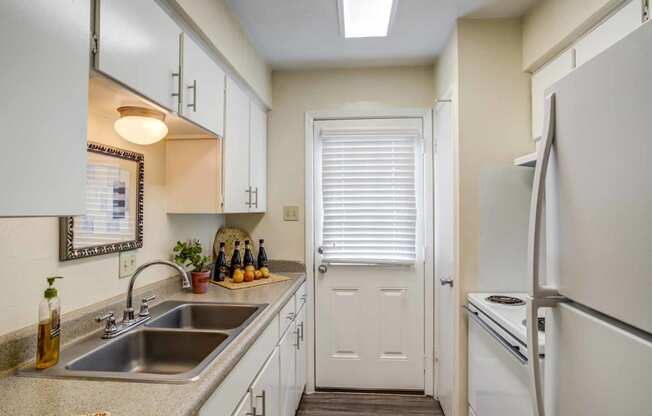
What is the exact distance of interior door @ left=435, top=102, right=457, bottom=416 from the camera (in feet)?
7.04

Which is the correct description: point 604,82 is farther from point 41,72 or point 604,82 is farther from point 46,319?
point 46,319

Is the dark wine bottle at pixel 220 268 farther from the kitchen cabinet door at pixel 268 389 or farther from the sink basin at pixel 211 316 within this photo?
the kitchen cabinet door at pixel 268 389

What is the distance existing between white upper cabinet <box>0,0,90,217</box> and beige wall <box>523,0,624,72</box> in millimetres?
1738

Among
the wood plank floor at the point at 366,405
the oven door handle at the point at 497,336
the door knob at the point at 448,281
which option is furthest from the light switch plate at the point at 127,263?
the door knob at the point at 448,281

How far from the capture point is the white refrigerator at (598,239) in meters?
0.57

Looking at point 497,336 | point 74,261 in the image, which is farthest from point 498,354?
point 74,261

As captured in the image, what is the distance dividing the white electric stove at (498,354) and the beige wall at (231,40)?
1.75m

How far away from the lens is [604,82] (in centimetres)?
66

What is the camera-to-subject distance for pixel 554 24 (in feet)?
5.47

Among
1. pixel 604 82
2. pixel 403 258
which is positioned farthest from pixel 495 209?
pixel 604 82

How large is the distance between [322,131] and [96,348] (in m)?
1.96

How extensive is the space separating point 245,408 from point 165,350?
0.38 meters

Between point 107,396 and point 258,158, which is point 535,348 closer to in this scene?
point 107,396

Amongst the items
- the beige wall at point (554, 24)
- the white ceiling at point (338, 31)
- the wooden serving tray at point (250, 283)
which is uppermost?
the white ceiling at point (338, 31)
